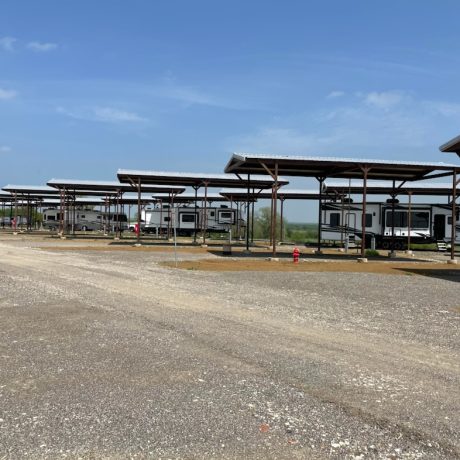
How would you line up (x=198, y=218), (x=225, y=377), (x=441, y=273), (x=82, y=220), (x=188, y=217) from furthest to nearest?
1. (x=82, y=220)
2. (x=188, y=217)
3. (x=198, y=218)
4. (x=441, y=273)
5. (x=225, y=377)

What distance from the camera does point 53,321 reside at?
8.21m

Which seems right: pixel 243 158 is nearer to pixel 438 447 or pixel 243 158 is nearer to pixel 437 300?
pixel 437 300

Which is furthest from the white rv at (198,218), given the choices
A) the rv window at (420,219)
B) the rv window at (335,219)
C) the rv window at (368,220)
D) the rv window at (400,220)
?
the rv window at (420,219)

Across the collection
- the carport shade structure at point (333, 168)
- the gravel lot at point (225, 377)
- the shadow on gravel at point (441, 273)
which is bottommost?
the shadow on gravel at point (441, 273)

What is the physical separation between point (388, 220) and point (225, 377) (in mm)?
32936

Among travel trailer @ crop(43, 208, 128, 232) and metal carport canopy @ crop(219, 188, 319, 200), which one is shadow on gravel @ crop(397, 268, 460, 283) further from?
travel trailer @ crop(43, 208, 128, 232)

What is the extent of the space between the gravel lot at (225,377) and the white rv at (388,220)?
84.5ft

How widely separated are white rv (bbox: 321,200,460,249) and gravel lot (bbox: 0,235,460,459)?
25.8 m

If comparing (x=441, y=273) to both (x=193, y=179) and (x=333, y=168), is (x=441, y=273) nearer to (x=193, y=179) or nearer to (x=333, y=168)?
(x=333, y=168)

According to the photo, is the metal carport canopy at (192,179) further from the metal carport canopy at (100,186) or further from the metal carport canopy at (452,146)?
the metal carport canopy at (452,146)

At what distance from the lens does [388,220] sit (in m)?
36.3

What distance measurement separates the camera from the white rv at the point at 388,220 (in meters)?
36.2

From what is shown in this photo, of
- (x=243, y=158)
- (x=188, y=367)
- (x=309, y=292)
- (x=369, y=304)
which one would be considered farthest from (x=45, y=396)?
(x=243, y=158)

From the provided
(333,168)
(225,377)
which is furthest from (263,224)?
(225,377)
